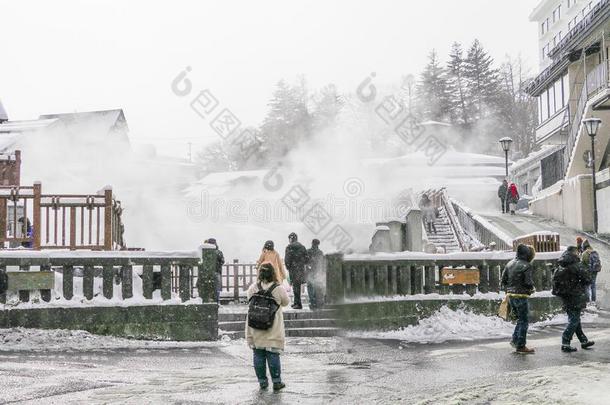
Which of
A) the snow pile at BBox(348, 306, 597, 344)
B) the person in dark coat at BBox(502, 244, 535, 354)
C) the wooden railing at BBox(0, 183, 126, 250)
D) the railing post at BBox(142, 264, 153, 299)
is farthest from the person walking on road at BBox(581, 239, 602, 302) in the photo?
the wooden railing at BBox(0, 183, 126, 250)

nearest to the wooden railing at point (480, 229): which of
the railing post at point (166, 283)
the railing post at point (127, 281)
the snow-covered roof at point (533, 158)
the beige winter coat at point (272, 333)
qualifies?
the railing post at point (166, 283)

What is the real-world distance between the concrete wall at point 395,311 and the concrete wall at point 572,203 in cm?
1502

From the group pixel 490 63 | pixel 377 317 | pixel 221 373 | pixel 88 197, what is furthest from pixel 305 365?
pixel 490 63

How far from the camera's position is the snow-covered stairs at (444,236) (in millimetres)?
27786

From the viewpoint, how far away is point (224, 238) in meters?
38.7

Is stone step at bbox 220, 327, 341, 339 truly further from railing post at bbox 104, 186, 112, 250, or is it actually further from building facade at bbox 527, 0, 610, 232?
building facade at bbox 527, 0, 610, 232

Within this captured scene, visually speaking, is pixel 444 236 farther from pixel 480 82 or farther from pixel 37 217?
pixel 480 82

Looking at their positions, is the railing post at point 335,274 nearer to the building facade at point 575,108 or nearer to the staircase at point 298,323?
the staircase at point 298,323

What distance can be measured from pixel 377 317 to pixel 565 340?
145 inches

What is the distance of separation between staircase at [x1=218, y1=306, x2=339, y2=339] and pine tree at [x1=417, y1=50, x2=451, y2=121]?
70048 millimetres

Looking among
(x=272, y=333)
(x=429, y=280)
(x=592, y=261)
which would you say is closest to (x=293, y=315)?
(x=429, y=280)

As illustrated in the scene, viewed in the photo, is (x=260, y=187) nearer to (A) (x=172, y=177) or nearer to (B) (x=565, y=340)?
(A) (x=172, y=177)

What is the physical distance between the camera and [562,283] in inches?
439

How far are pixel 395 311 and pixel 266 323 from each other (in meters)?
6.28
